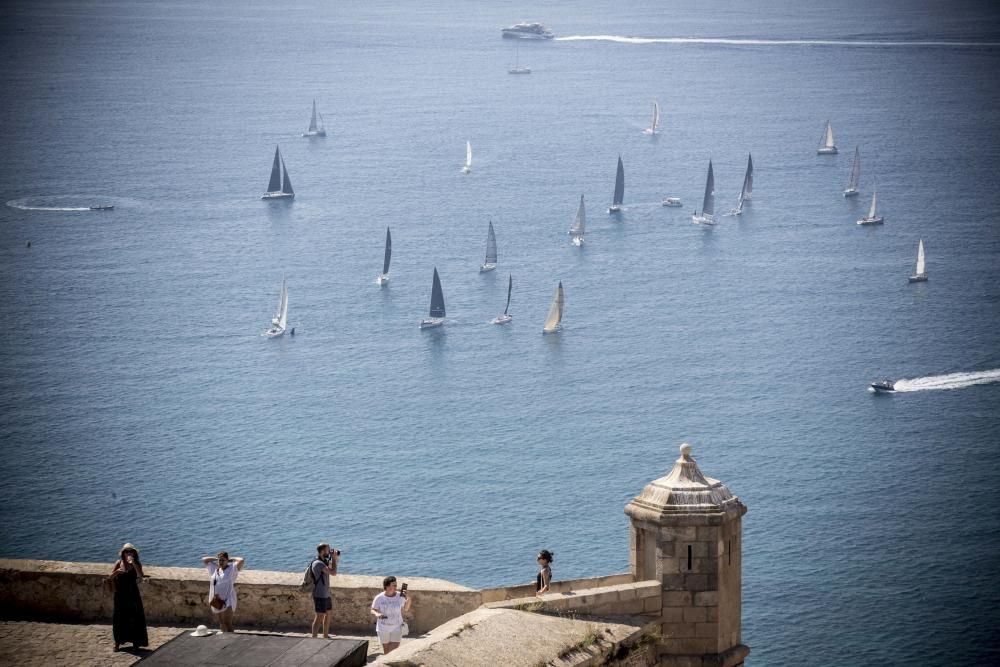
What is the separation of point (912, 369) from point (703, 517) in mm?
109611

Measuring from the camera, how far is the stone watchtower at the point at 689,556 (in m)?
18.6

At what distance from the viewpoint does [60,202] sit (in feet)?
596


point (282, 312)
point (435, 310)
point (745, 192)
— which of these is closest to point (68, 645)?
point (435, 310)

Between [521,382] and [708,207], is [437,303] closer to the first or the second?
[521,382]

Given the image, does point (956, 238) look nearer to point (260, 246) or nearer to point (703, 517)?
point (260, 246)

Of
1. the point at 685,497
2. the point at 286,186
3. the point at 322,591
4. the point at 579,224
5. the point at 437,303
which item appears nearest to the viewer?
the point at 685,497

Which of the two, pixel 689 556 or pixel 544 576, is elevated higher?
pixel 689 556

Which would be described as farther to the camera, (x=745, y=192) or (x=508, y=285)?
(x=745, y=192)

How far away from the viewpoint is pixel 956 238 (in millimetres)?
165000

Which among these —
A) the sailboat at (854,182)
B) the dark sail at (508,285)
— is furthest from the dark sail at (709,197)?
the dark sail at (508,285)

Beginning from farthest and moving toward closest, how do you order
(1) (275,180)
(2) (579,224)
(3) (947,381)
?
(1) (275,180), (2) (579,224), (3) (947,381)

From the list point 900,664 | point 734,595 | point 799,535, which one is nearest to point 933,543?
point 799,535

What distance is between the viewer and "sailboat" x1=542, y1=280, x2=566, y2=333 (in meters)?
130

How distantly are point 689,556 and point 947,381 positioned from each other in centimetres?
10779
